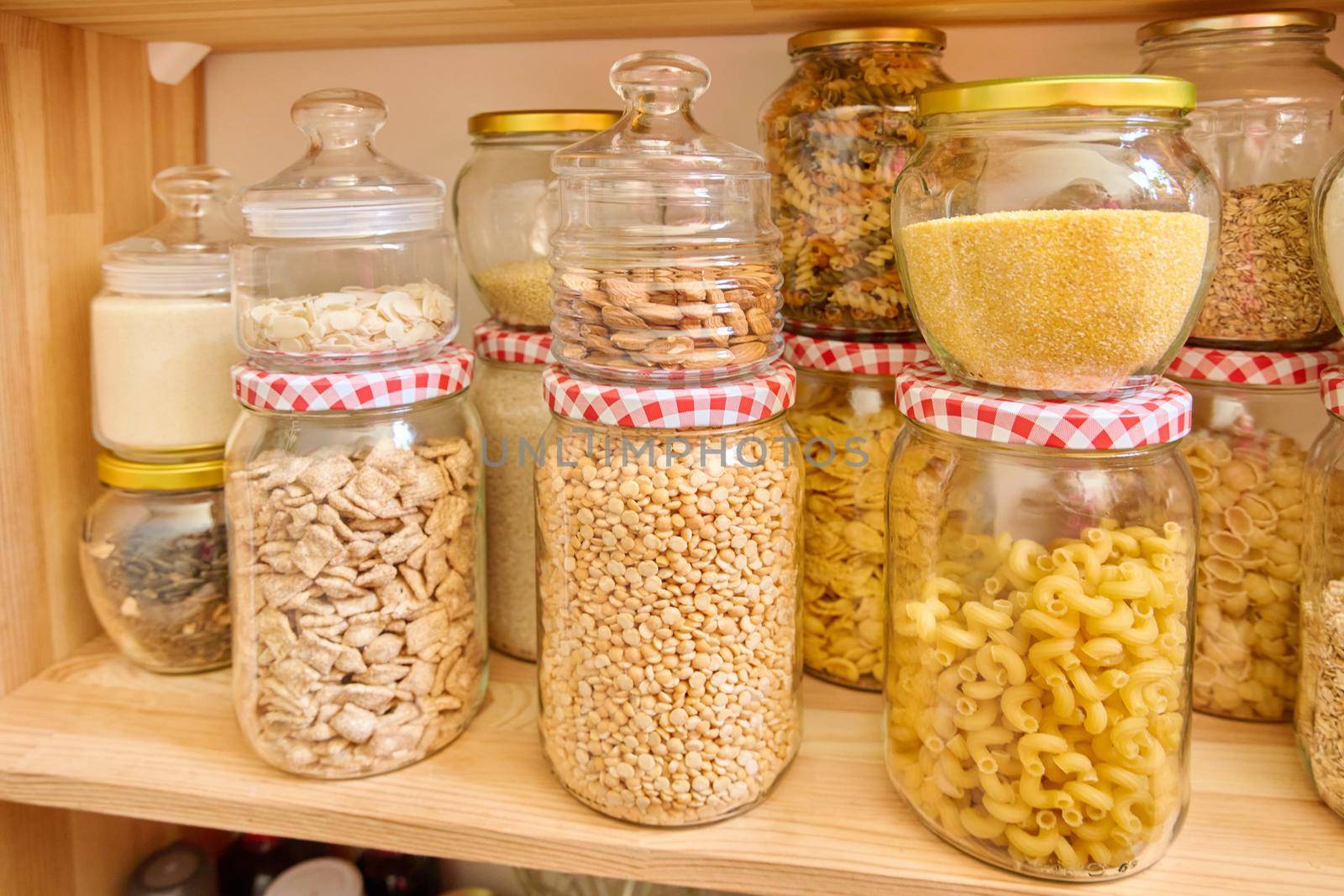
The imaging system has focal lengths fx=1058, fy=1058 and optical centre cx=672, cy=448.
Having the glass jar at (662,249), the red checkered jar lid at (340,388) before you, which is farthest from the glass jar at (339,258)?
the glass jar at (662,249)

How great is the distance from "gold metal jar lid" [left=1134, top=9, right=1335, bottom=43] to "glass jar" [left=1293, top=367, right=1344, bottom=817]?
27 cm

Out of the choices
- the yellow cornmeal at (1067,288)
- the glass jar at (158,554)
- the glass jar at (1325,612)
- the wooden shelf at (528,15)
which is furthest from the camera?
the glass jar at (158,554)

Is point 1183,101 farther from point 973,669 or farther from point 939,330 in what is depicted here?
point 973,669

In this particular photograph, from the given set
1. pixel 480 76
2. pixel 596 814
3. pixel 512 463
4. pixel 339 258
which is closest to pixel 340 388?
pixel 339 258

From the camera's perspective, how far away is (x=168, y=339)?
35.4 inches

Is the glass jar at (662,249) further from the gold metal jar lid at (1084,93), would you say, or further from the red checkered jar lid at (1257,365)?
the red checkered jar lid at (1257,365)

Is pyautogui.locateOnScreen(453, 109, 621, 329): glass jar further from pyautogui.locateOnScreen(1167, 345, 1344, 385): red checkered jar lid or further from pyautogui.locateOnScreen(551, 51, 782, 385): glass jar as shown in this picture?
pyautogui.locateOnScreen(1167, 345, 1344, 385): red checkered jar lid

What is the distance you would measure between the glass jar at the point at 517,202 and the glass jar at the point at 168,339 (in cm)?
22

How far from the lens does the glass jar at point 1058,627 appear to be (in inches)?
25.9

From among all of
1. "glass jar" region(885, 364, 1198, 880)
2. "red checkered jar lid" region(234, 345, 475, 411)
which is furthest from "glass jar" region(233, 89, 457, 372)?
"glass jar" region(885, 364, 1198, 880)

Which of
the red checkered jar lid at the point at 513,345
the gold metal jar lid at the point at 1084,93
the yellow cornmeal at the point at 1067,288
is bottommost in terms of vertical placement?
the red checkered jar lid at the point at 513,345

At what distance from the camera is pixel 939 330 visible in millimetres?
703

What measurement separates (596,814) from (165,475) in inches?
19.4

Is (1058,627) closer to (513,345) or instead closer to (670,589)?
(670,589)
